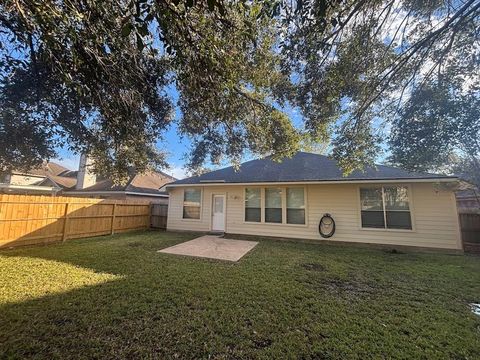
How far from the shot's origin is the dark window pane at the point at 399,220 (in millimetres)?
8370

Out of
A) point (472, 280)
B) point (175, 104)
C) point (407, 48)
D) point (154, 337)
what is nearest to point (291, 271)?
point (154, 337)

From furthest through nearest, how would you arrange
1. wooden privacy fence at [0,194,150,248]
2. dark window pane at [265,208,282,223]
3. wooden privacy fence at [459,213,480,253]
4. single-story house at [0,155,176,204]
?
1. single-story house at [0,155,176,204]
2. dark window pane at [265,208,282,223]
3. wooden privacy fence at [459,213,480,253]
4. wooden privacy fence at [0,194,150,248]

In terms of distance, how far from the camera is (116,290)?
4.00 meters

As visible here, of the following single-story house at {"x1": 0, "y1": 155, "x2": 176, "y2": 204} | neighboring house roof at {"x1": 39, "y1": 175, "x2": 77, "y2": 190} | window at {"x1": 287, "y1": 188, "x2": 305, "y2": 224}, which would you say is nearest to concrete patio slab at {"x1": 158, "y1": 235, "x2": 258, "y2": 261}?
window at {"x1": 287, "y1": 188, "x2": 305, "y2": 224}

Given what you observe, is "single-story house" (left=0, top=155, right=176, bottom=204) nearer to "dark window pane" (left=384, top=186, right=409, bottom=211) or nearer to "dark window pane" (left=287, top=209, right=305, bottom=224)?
"dark window pane" (left=287, top=209, right=305, bottom=224)

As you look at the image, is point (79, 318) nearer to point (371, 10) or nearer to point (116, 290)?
point (116, 290)

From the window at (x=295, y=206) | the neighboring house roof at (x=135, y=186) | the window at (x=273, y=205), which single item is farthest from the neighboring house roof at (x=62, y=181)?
the window at (x=295, y=206)

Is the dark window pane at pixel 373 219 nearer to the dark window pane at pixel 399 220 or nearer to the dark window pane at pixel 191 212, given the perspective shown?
the dark window pane at pixel 399 220

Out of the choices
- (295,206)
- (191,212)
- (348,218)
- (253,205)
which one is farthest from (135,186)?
(348,218)

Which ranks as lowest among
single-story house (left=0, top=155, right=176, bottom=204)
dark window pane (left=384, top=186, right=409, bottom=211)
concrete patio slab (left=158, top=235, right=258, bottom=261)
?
concrete patio slab (left=158, top=235, right=258, bottom=261)

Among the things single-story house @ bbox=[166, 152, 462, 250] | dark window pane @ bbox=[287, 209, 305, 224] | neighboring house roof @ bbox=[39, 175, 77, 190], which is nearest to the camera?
single-story house @ bbox=[166, 152, 462, 250]

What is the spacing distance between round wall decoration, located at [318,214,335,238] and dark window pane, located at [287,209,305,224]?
80cm

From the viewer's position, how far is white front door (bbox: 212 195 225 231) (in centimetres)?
1139

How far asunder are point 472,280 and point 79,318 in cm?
780
